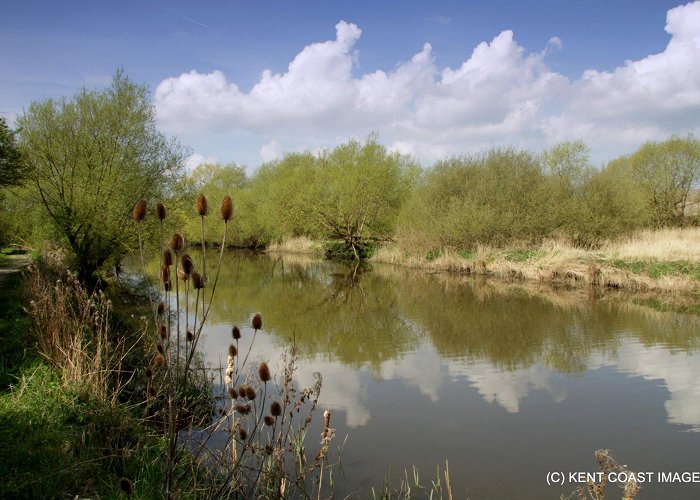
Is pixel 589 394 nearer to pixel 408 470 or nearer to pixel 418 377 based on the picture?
pixel 418 377

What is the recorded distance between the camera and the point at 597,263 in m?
20.0

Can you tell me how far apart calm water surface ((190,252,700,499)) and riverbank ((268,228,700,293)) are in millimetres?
2480

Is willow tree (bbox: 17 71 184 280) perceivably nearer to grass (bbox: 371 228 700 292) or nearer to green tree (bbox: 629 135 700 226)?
grass (bbox: 371 228 700 292)

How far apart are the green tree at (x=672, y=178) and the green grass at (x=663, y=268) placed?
17.4 m

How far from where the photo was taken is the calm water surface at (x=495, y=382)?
19.6 feet

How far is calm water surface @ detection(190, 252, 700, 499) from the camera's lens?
5969 millimetres

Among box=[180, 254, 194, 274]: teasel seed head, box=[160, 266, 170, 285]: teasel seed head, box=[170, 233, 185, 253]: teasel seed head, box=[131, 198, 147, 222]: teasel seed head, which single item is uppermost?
box=[131, 198, 147, 222]: teasel seed head

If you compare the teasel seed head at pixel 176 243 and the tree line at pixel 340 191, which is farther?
the tree line at pixel 340 191

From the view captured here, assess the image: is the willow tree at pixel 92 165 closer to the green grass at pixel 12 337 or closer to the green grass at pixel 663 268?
the green grass at pixel 12 337

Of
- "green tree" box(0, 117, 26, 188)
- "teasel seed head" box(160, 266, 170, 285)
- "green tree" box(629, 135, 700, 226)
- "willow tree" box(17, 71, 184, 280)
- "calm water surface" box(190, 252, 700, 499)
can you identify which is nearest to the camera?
"teasel seed head" box(160, 266, 170, 285)

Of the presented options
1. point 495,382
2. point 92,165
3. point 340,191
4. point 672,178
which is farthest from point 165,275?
point 672,178

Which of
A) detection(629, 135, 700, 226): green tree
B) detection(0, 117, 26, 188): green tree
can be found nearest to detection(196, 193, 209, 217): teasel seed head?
detection(0, 117, 26, 188): green tree

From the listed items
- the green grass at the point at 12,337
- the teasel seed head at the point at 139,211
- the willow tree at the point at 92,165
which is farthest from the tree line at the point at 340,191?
the teasel seed head at the point at 139,211

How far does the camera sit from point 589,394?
827 cm
